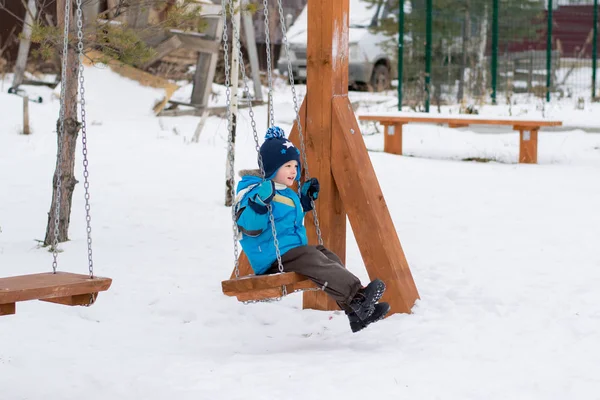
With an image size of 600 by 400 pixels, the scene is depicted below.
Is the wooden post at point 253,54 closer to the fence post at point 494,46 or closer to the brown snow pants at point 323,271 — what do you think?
the fence post at point 494,46

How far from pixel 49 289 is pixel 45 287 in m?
0.02

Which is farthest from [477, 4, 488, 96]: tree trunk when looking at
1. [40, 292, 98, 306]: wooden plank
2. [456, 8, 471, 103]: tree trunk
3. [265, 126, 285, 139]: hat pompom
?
[40, 292, 98, 306]: wooden plank

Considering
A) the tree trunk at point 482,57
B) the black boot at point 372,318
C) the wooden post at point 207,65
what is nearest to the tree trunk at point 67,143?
the black boot at point 372,318

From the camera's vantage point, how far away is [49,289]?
10.5ft

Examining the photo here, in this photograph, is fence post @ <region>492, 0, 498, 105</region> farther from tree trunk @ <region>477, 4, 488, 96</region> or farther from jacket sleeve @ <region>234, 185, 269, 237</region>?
jacket sleeve @ <region>234, 185, 269, 237</region>

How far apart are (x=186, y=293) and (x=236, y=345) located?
89 centimetres

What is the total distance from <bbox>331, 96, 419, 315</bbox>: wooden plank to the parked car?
10.5m

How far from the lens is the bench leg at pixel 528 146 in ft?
33.1

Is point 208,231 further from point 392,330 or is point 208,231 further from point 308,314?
point 392,330

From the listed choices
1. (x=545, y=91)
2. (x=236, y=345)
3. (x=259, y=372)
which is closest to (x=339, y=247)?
(x=236, y=345)

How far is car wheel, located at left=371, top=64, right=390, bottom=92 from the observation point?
16109 millimetres

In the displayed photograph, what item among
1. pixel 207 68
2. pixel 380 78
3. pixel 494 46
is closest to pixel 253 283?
pixel 207 68

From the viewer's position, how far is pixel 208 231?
668 centimetres

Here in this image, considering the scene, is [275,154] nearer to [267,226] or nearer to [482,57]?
[267,226]
